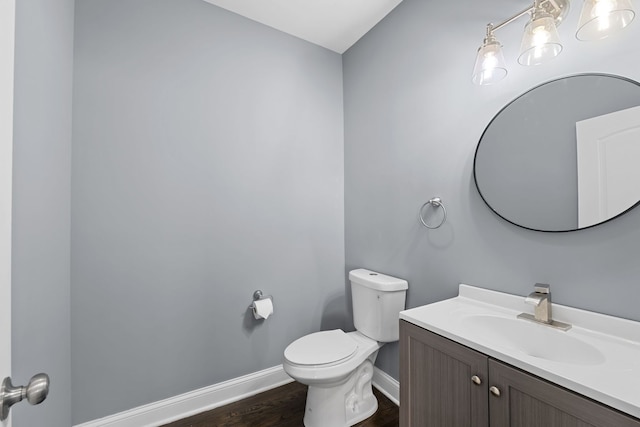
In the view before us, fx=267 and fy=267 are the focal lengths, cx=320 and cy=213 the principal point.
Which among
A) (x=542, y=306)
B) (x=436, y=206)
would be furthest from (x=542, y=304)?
(x=436, y=206)

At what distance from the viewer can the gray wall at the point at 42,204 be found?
0.80 metres

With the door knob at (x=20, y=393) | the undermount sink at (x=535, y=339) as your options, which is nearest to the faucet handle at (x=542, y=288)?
the undermount sink at (x=535, y=339)

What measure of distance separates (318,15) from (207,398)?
2.64m

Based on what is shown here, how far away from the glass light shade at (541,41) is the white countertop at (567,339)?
97cm

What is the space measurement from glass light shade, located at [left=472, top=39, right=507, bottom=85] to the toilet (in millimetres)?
1164

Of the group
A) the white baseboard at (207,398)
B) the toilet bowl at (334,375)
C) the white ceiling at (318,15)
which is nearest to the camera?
the toilet bowl at (334,375)

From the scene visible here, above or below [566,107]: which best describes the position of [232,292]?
below

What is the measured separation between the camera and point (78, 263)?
139cm

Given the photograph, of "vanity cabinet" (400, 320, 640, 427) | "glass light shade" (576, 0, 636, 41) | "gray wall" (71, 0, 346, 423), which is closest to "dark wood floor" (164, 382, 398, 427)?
"gray wall" (71, 0, 346, 423)

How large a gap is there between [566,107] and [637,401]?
0.99 meters

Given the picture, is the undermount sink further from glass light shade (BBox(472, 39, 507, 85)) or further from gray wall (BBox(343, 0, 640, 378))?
glass light shade (BBox(472, 39, 507, 85))

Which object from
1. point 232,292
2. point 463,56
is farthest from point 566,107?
point 232,292

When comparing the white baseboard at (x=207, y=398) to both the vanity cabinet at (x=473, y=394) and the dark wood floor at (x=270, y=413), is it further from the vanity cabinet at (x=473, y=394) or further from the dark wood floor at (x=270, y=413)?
the vanity cabinet at (x=473, y=394)

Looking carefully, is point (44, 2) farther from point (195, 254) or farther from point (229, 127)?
point (195, 254)
